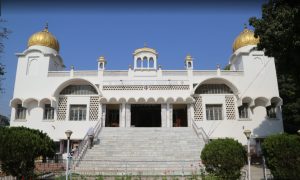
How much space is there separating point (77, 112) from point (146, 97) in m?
5.91

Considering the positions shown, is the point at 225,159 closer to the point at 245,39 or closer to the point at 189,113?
the point at 189,113

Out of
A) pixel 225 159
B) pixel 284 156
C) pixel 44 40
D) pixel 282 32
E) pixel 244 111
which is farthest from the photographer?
pixel 44 40

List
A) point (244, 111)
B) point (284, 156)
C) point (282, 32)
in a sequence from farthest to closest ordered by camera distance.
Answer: point (244, 111)
point (282, 32)
point (284, 156)

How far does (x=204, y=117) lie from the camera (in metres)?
22.8

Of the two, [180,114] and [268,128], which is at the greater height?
[180,114]

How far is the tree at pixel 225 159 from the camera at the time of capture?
37.0ft

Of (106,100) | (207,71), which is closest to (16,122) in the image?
(106,100)

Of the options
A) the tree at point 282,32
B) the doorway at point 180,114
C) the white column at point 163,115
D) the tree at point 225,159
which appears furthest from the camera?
the doorway at point 180,114

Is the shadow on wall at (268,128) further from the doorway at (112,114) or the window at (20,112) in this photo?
the window at (20,112)

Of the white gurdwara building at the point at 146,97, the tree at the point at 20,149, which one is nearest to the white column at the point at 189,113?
the white gurdwara building at the point at 146,97

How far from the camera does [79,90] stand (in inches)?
938

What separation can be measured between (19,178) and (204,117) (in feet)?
49.3

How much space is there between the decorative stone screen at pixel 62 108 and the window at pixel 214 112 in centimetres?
1180

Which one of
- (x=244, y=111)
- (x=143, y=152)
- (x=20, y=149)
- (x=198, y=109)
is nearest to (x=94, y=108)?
(x=143, y=152)
